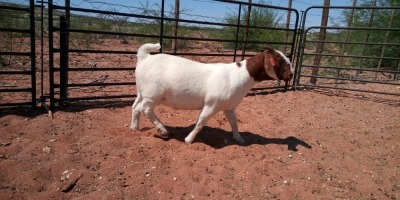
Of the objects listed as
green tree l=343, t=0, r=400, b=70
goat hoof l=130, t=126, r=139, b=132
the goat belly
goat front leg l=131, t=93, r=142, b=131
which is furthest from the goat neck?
green tree l=343, t=0, r=400, b=70

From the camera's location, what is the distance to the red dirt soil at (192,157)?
10.3ft

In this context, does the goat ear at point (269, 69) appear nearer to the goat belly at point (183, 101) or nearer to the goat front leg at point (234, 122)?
Answer: the goat front leg at point (234, 122)

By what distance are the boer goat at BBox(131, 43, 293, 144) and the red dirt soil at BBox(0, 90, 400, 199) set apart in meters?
0.52

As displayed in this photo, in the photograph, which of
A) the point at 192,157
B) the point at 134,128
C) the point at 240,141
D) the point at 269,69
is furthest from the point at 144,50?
the point at 240,141

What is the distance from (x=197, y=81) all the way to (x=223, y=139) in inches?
42.4

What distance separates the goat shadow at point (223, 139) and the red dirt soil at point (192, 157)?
0.02 meters

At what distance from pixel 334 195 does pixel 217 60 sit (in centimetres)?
891

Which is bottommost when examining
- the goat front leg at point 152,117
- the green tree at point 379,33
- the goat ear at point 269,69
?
the goat front leg at point 152,117

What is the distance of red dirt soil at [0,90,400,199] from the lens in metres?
3.13

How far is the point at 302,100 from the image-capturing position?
7273mm

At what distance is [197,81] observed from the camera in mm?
4078

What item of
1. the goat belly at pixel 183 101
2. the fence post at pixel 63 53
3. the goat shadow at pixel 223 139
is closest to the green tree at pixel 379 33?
the goat shadow at pixel 223 139

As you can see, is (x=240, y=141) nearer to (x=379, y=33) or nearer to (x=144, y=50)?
(x=144, y=50)

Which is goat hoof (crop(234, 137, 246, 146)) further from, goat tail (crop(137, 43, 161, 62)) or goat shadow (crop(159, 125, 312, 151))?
goat tail (crop(137, 43, 161, 62))
